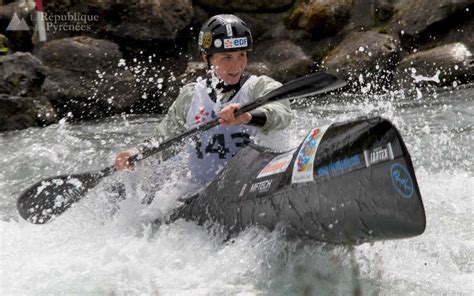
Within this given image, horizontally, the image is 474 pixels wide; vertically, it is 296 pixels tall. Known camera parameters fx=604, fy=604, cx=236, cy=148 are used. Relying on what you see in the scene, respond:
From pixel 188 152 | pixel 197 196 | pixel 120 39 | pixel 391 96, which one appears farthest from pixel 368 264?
pixel 120 39

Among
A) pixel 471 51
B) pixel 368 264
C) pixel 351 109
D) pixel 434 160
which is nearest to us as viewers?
pixel 368 264

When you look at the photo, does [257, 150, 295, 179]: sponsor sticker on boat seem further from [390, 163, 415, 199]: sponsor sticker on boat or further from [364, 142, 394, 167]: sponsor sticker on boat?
[390, 163, 415, 199]: sponsor sticker on boat

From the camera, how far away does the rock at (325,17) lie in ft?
37.9

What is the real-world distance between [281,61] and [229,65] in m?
7.41

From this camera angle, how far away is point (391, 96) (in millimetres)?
9688

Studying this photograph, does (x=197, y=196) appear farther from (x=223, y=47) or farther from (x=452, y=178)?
(x=452, y=178)

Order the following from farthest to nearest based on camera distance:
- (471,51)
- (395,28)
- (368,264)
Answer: (395,28) < (471,51) < (368,264)

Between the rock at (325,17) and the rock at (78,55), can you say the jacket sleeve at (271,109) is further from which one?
the rock at (325,17)

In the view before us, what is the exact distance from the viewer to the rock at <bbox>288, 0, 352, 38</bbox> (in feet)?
37.9

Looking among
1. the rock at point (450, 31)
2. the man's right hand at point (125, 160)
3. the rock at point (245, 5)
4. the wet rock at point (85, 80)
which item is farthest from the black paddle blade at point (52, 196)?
the rock at point (245, 5)

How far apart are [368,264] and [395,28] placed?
887 cm

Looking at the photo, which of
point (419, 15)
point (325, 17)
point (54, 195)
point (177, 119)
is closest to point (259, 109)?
point (177, 119)

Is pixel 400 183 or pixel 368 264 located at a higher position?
pixel 400 183

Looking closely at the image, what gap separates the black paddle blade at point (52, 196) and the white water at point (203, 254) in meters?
0.06
